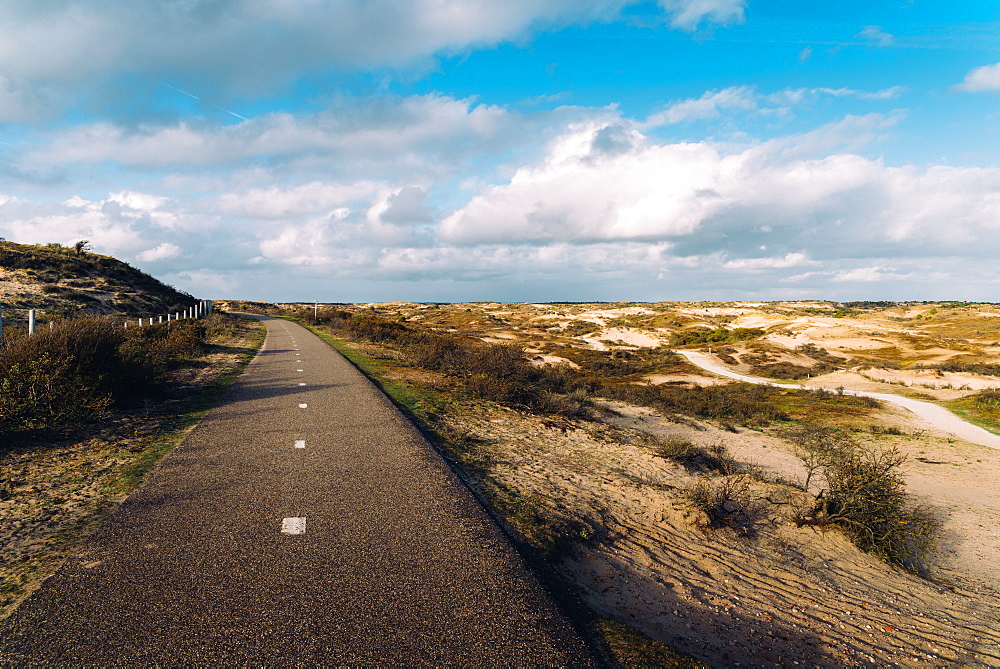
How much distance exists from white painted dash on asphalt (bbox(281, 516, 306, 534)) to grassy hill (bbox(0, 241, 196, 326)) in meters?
29.5

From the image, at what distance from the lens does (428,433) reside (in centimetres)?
1070

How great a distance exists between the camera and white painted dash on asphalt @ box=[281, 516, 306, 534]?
17.1 feet

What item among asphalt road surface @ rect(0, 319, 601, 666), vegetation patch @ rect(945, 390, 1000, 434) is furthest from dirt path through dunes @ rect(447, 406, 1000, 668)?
vegetation patch @ rect(945, 390, 1000, 434)

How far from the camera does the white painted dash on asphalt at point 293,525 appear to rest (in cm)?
521

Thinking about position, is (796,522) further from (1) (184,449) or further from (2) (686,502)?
(1) (184,449)

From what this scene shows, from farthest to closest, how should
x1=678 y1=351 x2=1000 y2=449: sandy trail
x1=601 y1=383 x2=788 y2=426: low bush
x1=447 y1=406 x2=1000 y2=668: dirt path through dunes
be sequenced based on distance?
x1=601 y1=383 x2=788 y2=426: low bush, x1=678 y1=351 x2=1000 y2=449: sandy trail, x1=447 y1=406 x2=1000 y2=668: dirt path through dunes

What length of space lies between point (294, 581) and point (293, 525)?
3.83ft

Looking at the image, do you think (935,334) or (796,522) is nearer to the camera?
(796,522)

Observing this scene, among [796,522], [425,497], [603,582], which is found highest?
[425,497]

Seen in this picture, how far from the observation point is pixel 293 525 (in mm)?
5344

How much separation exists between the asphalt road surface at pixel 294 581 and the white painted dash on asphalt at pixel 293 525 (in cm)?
2

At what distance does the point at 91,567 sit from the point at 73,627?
39.5 inches

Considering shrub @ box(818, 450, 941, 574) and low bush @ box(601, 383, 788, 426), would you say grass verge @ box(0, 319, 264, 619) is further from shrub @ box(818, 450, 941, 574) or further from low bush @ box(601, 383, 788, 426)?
low bush @ box(601, 383, 788, 426)

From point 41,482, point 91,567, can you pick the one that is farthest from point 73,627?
point 41,482
